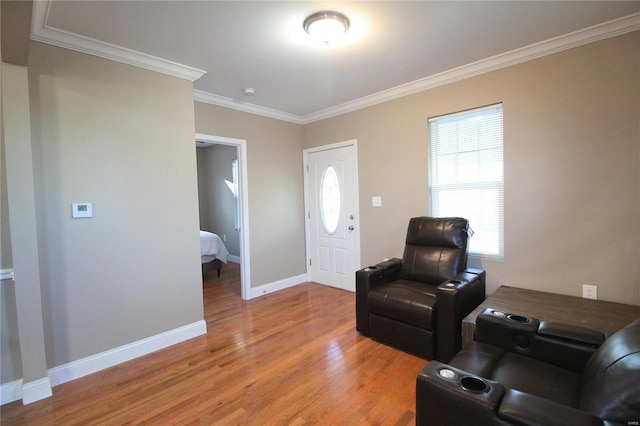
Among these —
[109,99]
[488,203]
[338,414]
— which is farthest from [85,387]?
[488,203]

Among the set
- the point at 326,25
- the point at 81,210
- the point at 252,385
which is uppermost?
the point at 326,25

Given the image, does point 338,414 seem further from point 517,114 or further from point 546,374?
point 517,114

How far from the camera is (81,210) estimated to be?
7.66 feet

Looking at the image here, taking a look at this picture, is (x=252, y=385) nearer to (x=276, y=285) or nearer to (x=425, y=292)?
(x=425, y=292)

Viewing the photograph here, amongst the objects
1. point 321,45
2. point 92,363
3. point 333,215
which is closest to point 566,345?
point 321,45

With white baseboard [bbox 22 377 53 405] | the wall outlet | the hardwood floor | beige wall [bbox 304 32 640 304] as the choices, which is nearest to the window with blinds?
beige wall [bbox 304 32 640 304]

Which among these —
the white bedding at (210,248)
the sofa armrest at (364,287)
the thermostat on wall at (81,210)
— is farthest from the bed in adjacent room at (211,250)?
the sofa armrest at (364,287)

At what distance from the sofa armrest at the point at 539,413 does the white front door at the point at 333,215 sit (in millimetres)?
3014

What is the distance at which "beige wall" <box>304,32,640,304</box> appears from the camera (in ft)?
7.58

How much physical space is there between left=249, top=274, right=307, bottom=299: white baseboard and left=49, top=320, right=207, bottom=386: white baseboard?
1.05m

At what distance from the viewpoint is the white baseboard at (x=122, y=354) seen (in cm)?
227

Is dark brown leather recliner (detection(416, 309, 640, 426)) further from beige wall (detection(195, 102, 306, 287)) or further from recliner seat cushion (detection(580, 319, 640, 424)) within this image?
beige wall (detection(195, 102, 306, 287))

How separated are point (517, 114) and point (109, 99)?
355 centimetres

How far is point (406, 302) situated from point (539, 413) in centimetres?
149
